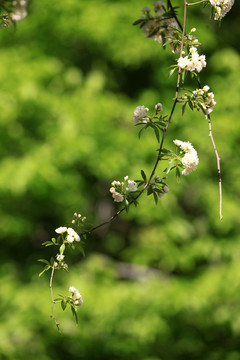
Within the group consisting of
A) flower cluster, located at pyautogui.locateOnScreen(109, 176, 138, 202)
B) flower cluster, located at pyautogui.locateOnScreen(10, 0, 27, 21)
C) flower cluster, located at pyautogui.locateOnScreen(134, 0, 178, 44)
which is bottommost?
flower cluster, located at pyautogui.locateOnScreen(109, 176, 138, 202)

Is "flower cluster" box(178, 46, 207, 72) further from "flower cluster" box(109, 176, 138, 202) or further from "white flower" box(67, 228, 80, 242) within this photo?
"white flower" box(67, 228, 80, 242)

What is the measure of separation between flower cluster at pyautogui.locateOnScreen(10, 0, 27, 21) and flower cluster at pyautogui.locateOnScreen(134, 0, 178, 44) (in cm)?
34

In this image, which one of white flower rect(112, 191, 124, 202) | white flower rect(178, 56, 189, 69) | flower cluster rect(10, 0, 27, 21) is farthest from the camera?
white flower rect(112, 191, 124, 202)

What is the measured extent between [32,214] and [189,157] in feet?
12.9

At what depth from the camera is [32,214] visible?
17.0 feet

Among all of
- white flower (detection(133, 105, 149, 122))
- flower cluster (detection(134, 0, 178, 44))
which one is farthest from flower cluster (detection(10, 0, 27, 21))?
white flower (detection(133, 105, 149, 122))

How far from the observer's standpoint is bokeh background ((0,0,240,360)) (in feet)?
15.5

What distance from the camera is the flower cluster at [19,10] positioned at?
1131 mm

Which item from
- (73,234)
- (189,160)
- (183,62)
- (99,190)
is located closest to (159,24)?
(183,62)

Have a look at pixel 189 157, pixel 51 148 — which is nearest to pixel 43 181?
pixel 51 148

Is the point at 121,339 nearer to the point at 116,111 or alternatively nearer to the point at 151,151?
the point at 151,151

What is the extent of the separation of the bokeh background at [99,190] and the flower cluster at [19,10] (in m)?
3.33

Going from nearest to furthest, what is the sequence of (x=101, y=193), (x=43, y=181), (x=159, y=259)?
(x=43, y=181), (x=159, y=259), (x=101, y=193)

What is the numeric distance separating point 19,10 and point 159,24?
0.41 metres
